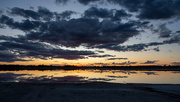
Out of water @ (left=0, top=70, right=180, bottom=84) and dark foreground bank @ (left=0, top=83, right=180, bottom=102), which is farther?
water @ (left=0, top=70, right=180, bottom=84)

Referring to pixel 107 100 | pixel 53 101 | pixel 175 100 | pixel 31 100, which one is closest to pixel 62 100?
pixel 53 101

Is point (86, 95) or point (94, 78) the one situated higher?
point (86, 95)

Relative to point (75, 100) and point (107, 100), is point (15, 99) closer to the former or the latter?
point (75, 100)

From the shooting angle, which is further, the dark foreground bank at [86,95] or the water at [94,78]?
the water at [94,78]

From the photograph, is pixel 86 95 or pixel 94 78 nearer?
pixel 86 95

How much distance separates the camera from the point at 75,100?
35.4 ft

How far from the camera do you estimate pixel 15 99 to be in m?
11.1

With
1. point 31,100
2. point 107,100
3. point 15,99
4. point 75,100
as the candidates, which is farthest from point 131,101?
point 15,99

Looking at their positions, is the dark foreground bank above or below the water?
above

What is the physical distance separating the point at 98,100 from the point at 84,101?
1.27 m

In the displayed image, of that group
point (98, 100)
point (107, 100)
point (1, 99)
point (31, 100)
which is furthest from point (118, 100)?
point (1, 99)

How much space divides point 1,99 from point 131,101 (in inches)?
442

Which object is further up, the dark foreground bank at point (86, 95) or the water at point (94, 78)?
the dark foreground bank at point (86, 95)

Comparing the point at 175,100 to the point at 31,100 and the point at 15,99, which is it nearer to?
the point at 31,100
